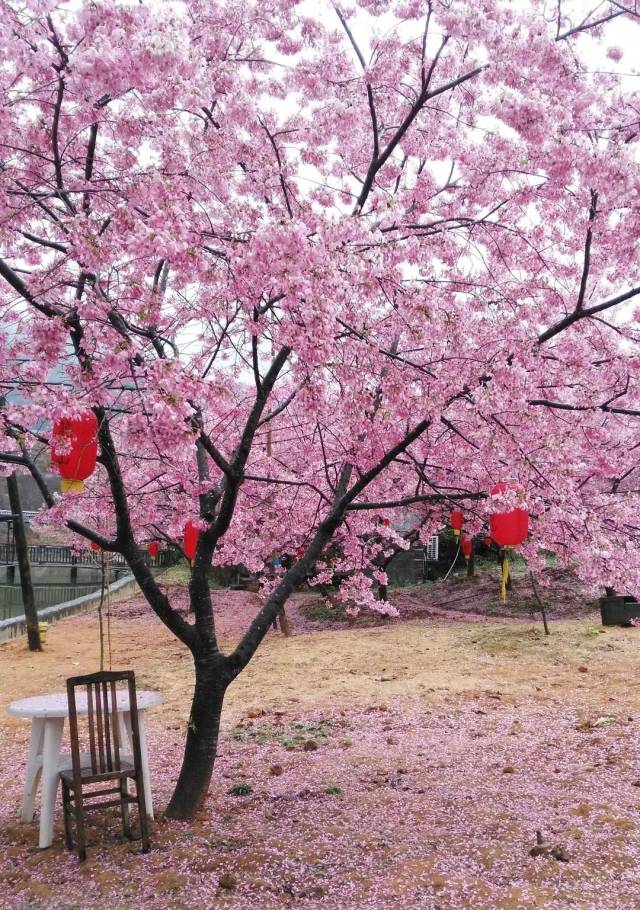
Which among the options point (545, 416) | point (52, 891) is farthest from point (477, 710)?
point (52, 891)

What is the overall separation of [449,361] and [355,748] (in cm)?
381

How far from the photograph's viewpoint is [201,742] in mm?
4879

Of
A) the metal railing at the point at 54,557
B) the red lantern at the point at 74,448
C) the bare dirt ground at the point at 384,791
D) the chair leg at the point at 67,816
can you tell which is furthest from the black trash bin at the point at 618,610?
the metal railing at the point at 54,557

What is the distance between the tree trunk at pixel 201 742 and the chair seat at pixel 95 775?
0.50 m

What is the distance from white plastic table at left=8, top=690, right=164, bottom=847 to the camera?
440 centimetres

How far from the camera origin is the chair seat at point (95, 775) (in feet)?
13.9

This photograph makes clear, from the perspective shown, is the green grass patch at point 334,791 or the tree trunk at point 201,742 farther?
the green grass patch at point 334,791

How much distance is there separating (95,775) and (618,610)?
11.1 meters

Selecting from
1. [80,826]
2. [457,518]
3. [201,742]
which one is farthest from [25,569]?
[80,826]

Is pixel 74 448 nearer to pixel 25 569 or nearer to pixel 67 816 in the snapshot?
pixel 67 816

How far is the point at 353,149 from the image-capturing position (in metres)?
5.97

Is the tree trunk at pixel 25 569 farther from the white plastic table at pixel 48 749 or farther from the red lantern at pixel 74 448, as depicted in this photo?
the red lantern at pixel 74 448

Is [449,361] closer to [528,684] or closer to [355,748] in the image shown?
[355,748]

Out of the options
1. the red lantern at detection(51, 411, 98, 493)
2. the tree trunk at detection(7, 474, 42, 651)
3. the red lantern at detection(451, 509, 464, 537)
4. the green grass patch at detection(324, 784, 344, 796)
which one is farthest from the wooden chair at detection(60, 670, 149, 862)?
the tree trunk at detection(7, 474, 42, 651)
